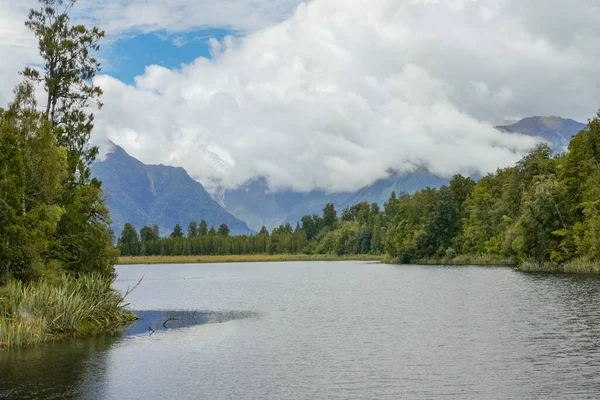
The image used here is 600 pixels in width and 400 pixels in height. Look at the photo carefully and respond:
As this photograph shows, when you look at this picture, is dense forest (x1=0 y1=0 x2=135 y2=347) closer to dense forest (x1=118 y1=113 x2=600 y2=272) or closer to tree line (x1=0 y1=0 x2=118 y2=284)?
tree line (x1=0 y1=0 x2=118 y2=284)

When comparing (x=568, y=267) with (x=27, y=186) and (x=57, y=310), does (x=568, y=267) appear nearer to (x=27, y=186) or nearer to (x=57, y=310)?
(x=57, y=310)

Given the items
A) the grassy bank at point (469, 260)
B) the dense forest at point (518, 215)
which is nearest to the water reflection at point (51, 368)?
the dense forest at point (518, 215)

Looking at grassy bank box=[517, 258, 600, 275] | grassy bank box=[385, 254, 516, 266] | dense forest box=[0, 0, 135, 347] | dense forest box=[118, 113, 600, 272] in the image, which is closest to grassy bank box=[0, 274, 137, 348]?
dense forest box=[0, 0, 135, 347]

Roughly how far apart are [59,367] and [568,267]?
307 feet

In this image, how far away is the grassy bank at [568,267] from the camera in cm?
9945

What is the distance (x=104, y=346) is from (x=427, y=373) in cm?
2222

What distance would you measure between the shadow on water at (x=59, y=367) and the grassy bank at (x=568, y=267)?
7383cm

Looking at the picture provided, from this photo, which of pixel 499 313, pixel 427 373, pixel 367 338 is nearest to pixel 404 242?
pixel 499 313

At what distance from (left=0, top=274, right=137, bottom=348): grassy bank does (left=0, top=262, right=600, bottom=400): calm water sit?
70.9 inches

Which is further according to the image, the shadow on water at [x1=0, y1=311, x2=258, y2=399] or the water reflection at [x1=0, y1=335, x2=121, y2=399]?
the shadow on water at [x1=0, y1=311, x2=258, y2=399]

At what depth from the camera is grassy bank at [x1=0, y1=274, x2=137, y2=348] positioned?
40.2 m

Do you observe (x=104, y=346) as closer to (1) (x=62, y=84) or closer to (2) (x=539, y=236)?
(1) (x=62, y=84)

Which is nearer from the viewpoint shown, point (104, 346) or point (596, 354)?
point (596, 354)

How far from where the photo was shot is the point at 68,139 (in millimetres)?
55594
